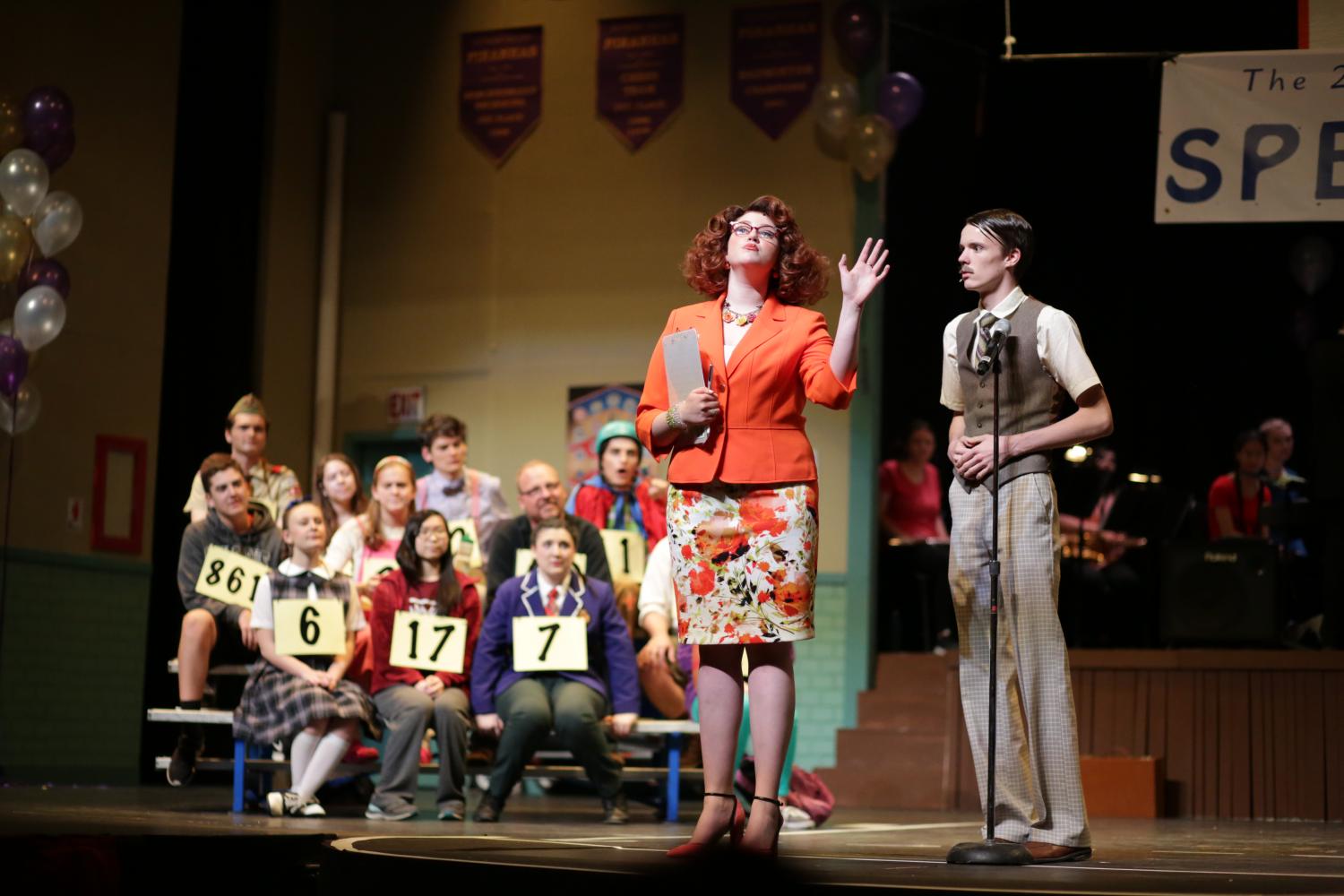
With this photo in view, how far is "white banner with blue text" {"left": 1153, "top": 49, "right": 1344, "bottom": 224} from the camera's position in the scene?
17.8ft

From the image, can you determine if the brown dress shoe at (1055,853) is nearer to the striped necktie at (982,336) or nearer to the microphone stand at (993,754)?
the microphone stand at (993,754)

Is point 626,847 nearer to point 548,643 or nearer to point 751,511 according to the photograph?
point 751,511

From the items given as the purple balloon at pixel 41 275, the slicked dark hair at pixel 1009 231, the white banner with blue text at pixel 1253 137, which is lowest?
the slicked dark hair at pixel 1009 231

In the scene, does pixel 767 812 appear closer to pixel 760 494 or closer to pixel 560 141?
pixel 760 494

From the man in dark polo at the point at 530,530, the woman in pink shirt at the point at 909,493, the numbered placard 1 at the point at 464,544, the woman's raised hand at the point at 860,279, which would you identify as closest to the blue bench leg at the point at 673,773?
the man in dark polo at the point at 530,530

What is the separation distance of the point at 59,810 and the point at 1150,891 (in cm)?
409

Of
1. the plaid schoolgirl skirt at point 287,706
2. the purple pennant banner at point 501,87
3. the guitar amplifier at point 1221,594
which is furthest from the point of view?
the purple pennant banner at point 501,87

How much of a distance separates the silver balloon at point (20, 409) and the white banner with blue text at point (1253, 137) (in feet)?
16.4

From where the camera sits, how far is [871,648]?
8.65m

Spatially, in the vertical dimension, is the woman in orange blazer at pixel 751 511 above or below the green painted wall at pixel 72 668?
above

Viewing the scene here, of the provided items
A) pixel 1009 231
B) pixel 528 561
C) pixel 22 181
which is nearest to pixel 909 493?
pixel 528 561

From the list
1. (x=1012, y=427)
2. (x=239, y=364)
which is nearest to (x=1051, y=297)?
(x=239, y=364)

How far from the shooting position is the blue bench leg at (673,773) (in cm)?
594

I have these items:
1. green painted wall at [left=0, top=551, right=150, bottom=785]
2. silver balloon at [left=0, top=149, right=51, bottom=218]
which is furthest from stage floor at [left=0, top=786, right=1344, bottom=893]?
silver balloon at [left=0, top=149, right=51, bottom=218]
